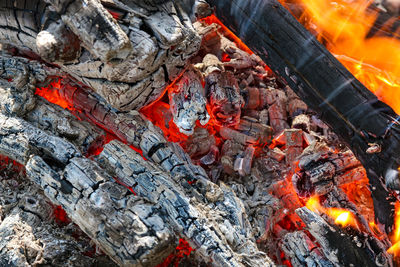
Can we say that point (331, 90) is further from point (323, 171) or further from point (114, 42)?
point (114, 42)

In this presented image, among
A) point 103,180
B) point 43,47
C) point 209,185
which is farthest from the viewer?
point 209,185

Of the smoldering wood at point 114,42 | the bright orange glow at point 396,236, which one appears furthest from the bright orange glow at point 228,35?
the bright orange glow at point 396,236

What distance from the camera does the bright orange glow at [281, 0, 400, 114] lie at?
271 centimetres

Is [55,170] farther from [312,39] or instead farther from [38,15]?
[312,39]

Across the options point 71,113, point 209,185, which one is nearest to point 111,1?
point 71,113

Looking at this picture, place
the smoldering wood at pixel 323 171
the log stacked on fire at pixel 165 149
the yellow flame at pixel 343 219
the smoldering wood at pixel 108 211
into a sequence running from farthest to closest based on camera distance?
the smoldering wood at pixel 323 171, the yellow flame at pixel 343 219, the log stacked on fire at pixel 165 149, the smoldering wood at pixel 108 211

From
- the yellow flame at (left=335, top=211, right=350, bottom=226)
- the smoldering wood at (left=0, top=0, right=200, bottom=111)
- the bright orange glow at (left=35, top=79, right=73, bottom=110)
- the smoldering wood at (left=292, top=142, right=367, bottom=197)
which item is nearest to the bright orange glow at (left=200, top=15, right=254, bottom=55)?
the smoldering wood at (left=0, top=0, right=200, bottom=111)

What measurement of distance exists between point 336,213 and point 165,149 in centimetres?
148

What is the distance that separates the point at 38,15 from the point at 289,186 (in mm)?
2475

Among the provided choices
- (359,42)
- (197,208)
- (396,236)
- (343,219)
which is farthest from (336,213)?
(359,42)

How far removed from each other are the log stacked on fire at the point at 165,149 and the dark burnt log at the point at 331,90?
1.20 ft

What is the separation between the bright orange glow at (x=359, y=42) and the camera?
2711 millimetres

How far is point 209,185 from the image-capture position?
2570mm

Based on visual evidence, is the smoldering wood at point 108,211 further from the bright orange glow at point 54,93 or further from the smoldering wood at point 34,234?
the bright orange glow at point 54,93
